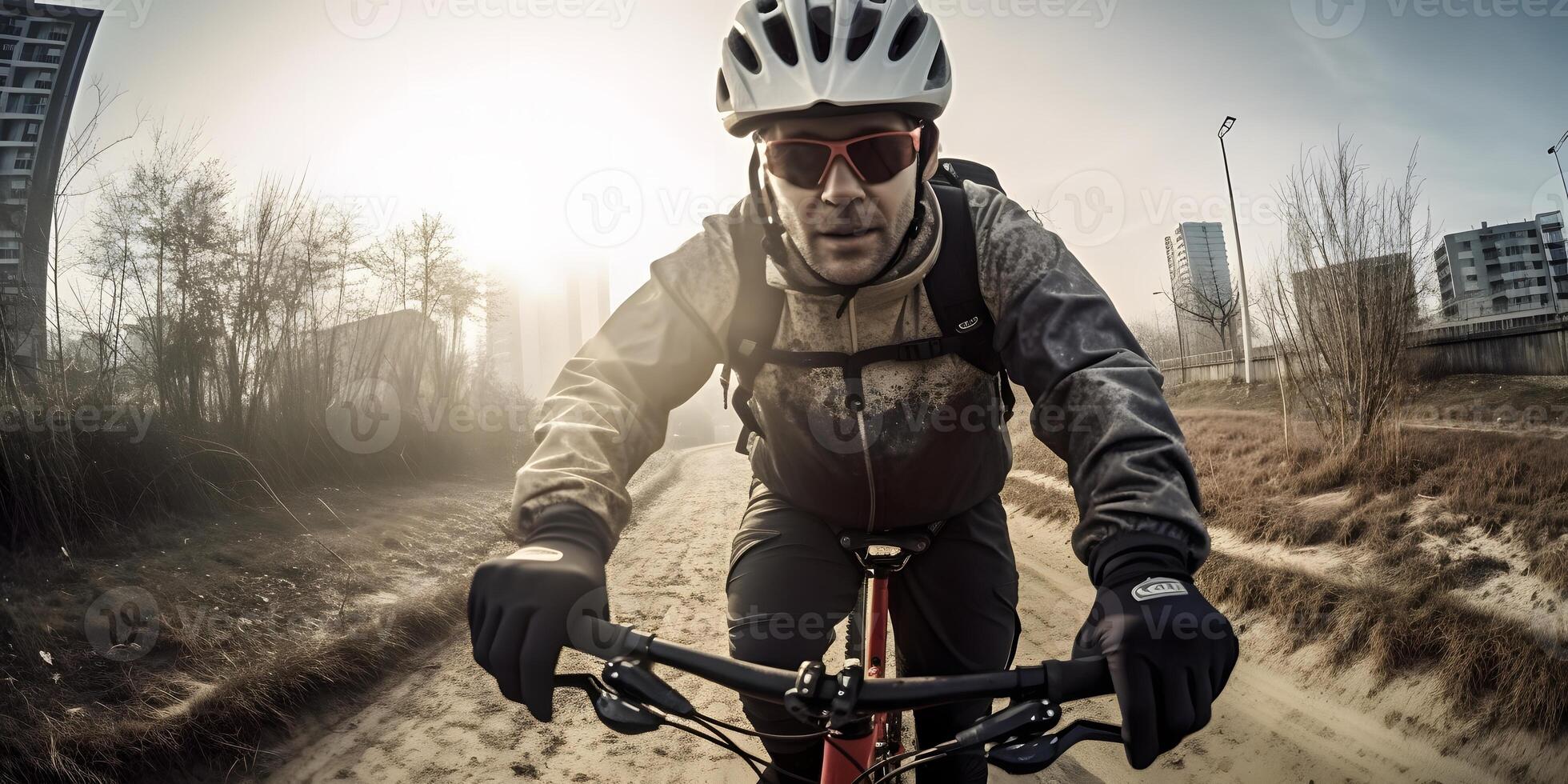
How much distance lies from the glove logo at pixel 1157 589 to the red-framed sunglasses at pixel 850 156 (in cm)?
113

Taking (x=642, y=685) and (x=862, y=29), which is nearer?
(x=642, y=685)

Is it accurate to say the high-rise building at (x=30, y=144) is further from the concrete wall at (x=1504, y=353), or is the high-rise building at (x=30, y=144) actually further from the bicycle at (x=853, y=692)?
the concrete wall at (x=1504, y=353)

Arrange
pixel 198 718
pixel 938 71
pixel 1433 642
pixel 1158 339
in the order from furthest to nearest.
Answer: pixel 1158 339 < pixel 1433 642 < pixel 198 718 < pixel 938 71

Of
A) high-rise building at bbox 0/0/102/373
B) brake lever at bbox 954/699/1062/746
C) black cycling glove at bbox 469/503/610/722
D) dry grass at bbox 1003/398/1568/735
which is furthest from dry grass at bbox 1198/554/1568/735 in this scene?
high-rise building at bbox 0/0/102/373

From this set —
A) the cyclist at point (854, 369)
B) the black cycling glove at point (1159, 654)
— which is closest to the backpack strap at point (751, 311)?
the cyclist at point (854, 369)

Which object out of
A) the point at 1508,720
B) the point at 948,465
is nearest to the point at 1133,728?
the point at 948,465

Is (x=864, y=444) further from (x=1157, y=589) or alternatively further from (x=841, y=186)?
(x=1157, y=589)

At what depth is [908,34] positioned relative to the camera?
6.81ft

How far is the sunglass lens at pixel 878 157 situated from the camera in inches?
71.4

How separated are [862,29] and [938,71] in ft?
0.84

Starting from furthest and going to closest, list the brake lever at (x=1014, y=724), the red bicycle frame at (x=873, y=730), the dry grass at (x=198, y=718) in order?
the dry grass at (x=198, y=718) → the red bicycle frame at (x=873, y=730) → the brake lever at (x=1014, y=724)

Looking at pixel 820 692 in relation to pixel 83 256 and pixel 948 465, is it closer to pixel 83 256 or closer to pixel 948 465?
pixel 948 465

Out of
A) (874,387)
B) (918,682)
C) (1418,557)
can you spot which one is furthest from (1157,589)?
(1418,557)

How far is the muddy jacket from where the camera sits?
156 cm
